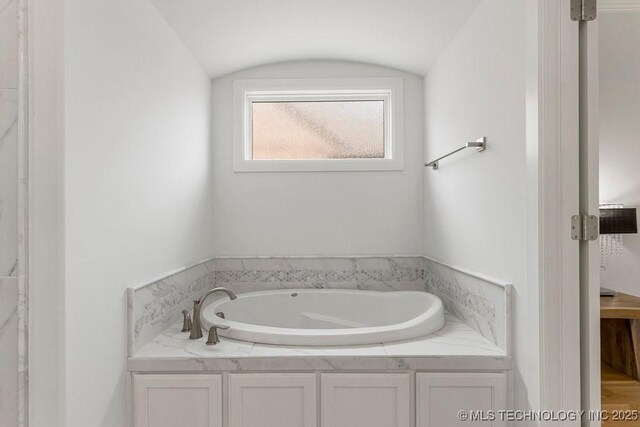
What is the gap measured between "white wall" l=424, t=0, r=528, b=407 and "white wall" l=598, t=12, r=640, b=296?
23.2 inches

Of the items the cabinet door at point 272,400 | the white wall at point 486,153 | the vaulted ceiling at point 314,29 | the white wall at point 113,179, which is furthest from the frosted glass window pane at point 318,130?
the cabinet door at point 272,400

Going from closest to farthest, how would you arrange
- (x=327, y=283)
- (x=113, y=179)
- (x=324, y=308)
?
(x=113, y=179) < (x=324, y=308) < (x=327, y=283)

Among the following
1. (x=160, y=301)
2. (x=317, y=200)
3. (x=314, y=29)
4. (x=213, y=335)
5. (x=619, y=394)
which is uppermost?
(x=314, y=29)

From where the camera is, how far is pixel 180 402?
1.45 metres

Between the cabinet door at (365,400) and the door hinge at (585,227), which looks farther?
the cabinet door at (365,400)

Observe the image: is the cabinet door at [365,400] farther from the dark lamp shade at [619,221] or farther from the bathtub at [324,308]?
the dark lamp shade at [619,221]

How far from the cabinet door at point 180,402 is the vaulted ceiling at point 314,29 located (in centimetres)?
169

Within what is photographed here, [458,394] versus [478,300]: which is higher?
[478,300]

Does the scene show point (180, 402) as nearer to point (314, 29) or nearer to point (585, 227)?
point (585, 227)

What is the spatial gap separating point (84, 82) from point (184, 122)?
893 millimetres

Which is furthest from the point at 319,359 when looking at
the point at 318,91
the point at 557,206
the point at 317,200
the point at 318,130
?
the point at 318,91

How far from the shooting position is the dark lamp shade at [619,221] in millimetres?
1680

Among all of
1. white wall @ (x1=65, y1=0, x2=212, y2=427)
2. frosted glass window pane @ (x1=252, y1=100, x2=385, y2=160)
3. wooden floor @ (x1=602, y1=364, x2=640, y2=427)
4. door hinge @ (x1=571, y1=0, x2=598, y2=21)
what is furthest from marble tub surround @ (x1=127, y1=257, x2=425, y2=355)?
door hinge @ (x1=571, y1=0, x2=598, y2=21)

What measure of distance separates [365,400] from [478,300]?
0.71 meters
